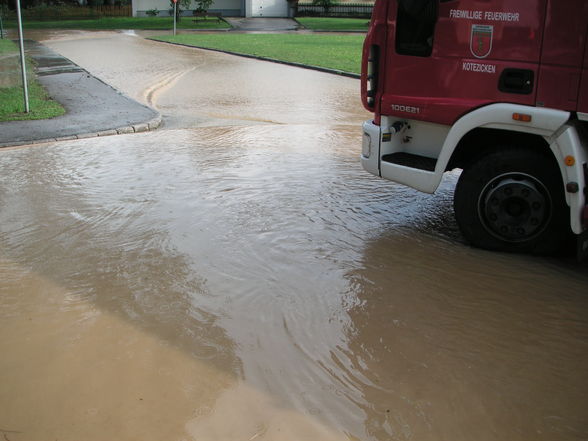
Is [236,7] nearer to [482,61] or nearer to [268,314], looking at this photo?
[482,61]

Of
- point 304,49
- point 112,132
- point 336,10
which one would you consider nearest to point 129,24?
point 336,10

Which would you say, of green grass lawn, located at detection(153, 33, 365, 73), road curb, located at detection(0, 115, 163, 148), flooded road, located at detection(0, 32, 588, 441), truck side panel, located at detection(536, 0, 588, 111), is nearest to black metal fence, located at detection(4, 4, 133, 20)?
green grass lawn, located at detection(153, 33, 365, 73)

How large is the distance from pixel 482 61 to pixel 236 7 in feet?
178

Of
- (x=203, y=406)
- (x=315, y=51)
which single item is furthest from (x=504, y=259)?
(x=315, y=51)

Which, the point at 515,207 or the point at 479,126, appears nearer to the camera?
the point at 479,126

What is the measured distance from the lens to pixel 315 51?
25.2 meters

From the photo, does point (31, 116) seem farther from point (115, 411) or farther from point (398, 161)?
point (115, 411)

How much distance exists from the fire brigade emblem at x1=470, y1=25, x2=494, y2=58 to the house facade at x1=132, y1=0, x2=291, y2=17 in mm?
51144

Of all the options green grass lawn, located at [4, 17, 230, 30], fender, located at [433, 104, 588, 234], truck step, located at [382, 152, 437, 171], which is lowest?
truck step, located at [382, 152, 437, 171]

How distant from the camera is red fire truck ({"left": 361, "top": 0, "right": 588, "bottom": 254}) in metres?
4.73

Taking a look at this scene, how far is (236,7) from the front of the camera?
5572 centimetres

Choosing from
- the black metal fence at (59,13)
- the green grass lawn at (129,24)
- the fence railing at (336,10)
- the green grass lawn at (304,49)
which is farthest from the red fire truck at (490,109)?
the black metal fence at (59,13)

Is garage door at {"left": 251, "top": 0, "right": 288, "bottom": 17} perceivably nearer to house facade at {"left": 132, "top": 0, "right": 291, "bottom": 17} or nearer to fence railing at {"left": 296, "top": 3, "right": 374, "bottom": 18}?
house facade at {"left": 132, "top": 0, "right": 291, "bottom": 17}

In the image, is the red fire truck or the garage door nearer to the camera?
the red fire truck
